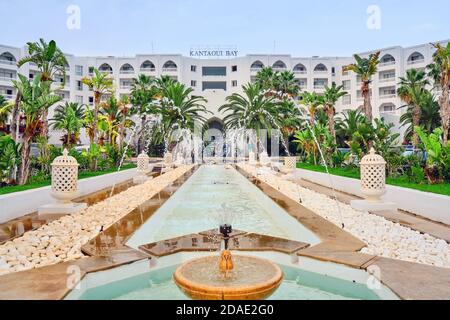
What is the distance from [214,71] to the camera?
56438 mm

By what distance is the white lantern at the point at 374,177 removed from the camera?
832cm

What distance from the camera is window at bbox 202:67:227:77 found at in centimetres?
5631

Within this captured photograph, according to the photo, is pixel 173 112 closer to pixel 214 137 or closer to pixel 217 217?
pixel 217 217

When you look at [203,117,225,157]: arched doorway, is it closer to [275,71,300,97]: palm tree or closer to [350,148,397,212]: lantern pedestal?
[275,71,300,97]: palm tree

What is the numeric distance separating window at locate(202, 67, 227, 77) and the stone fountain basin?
53829mm

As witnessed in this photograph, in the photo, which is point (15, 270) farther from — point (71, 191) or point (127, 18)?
point (127, 18)

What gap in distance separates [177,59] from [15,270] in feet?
173

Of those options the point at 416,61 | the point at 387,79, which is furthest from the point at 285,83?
the point at 416,61

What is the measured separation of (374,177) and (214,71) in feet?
165

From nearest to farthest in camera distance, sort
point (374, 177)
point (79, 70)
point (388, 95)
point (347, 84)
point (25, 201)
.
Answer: point (25, 201) < point (374, 177) < point (388, 95) < point (79, 70) < point (347, 84)

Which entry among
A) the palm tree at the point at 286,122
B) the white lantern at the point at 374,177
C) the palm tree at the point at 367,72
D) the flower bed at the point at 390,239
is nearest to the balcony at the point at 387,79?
the palm tree at the point at 286,122

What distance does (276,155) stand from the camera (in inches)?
1800

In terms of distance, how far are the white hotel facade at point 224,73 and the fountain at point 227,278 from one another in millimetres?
46495

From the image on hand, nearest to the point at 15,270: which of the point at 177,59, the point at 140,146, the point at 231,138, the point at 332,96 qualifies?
the point at 332,96
